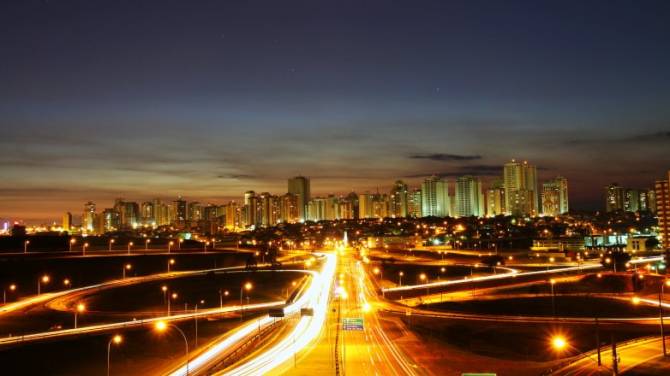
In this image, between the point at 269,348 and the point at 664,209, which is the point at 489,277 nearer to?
the point at 664,209

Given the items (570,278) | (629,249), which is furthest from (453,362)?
(629,249)

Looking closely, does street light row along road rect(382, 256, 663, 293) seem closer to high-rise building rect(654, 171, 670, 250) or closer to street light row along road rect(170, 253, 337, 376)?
high-rise building rect(654, 171, 670, 250)

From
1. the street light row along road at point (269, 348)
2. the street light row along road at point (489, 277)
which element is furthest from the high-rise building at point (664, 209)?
the street light row along road at point (269, 348)

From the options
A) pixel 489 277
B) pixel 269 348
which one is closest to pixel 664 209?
pixel 489 277

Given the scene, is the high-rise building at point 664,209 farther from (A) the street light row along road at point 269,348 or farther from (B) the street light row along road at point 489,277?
(A) the street light row along road at point 269,348

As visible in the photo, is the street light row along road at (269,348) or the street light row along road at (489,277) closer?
the street light row along road at (269,348)

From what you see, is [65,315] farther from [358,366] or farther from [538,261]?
[538,261]

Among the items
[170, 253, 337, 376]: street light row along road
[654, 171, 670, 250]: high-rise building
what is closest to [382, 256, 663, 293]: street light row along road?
[654, 171, 670, 250]: high-rise building

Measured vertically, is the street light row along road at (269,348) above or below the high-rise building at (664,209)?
below

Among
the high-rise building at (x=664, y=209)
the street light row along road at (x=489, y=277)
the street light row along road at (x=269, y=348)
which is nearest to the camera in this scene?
the street light row along road at (x=269, y=348)
